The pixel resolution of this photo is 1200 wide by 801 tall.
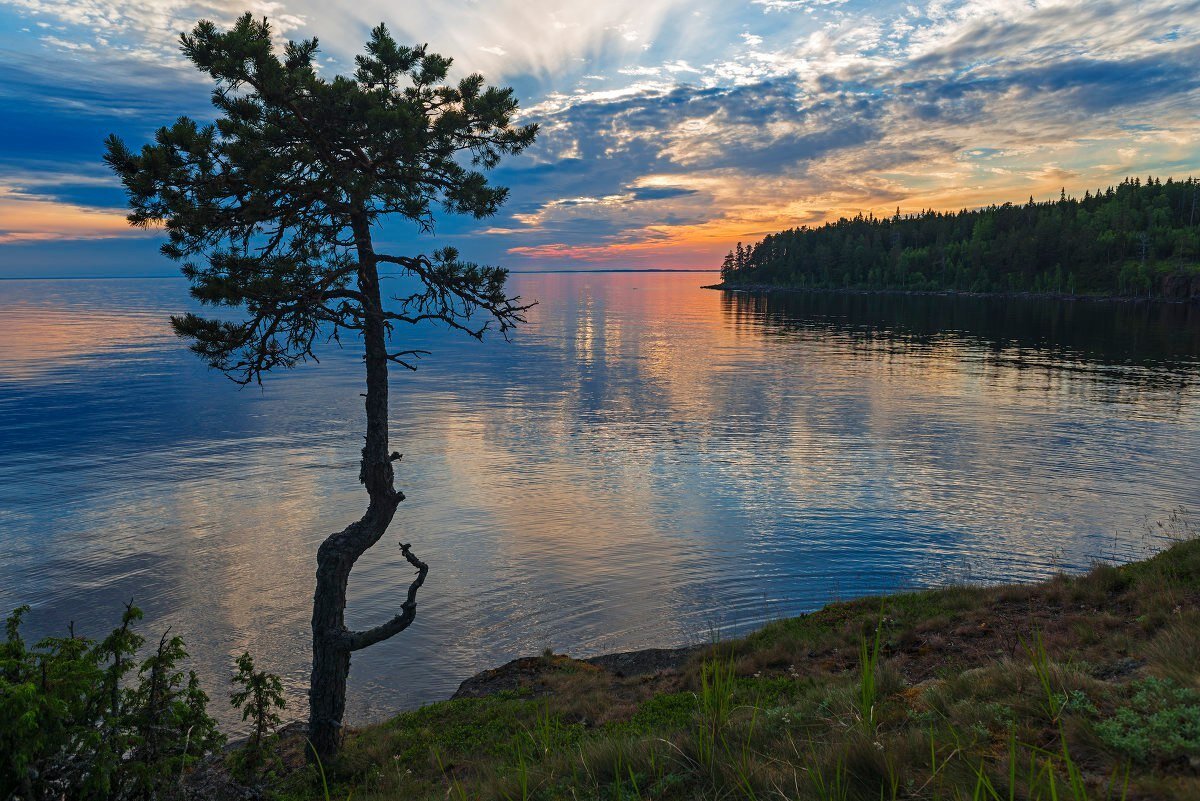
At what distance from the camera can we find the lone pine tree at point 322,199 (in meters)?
9.88

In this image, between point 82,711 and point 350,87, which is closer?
point 82,711

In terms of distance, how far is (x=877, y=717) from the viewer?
723 cm

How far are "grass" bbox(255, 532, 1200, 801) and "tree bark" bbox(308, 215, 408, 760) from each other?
80cm

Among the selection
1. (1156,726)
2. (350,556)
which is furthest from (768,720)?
(350,556)

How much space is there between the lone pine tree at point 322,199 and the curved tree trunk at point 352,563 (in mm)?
23

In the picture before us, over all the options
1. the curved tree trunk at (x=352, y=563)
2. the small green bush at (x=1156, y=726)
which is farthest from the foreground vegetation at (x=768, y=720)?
the curved tree trunk at (x=352, y=563)

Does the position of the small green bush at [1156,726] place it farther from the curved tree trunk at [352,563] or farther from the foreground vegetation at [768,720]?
the curved tree trunk at [352,563]

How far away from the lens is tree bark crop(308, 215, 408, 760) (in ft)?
36.2

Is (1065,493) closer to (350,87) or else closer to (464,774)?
(464,774)

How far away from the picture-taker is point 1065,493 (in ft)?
89.3

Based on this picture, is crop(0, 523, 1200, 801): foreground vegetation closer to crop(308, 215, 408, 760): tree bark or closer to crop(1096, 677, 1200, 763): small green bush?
crop(1096, 677, 1200, 763): small green bush

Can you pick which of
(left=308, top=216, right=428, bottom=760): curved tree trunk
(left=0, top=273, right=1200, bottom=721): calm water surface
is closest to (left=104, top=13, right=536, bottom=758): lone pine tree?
(left=308, top=216, right=428, bottom=760): curved tree trunk

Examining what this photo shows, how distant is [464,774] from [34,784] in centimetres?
487

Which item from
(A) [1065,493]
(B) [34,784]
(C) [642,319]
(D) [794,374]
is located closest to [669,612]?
(B) [34,784]
